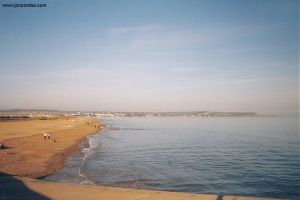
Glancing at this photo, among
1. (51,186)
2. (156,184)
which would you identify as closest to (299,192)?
(156,184)

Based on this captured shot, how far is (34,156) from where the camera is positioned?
26.0m

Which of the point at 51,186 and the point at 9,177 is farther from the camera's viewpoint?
the point at 9,177

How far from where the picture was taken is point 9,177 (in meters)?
15.1

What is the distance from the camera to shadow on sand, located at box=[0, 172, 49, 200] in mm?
11453

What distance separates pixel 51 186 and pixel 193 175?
11.2 m

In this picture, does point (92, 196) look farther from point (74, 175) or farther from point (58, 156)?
point (58, 156)

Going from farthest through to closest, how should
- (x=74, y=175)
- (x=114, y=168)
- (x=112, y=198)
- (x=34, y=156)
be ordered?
(x=34, y=156), (x=114, y=168), (x=74, y=175), (x=112, y=198)

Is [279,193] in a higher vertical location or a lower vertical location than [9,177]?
lower

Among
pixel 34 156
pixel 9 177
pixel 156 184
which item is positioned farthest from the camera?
pixel 34 156

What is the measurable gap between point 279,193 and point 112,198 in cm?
1075

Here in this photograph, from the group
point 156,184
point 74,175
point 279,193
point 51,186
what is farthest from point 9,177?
point 279,193

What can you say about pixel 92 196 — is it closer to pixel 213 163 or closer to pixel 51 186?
pixel 51 186

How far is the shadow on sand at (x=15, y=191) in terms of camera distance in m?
11.5

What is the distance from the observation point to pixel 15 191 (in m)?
12.4
